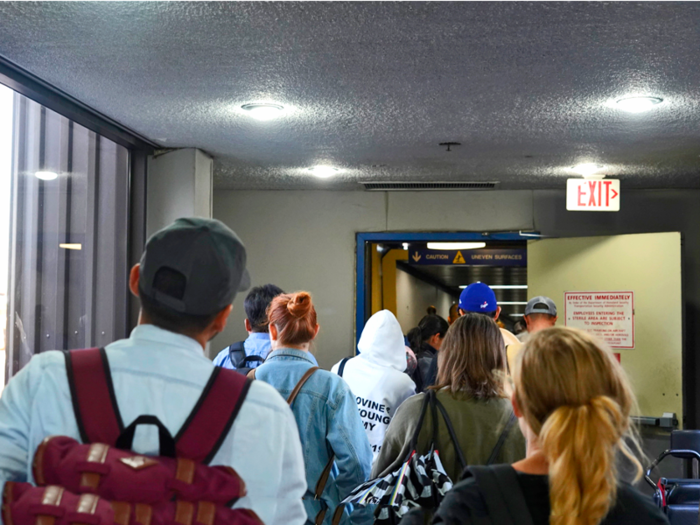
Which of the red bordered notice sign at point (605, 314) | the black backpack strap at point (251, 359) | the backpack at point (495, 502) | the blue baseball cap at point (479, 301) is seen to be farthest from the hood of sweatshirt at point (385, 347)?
the red bordered notice sign at point (605, 314)

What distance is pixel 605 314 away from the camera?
6395 mm

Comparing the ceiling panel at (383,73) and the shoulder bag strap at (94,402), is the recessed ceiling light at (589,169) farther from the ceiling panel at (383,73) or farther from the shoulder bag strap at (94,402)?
the shoulder bag strap at (94,402)

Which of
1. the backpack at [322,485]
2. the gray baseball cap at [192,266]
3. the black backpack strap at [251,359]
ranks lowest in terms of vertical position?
the backpack at [322,485]

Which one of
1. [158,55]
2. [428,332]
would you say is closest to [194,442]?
[158,55]

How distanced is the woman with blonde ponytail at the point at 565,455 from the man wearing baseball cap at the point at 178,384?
1.19 feet

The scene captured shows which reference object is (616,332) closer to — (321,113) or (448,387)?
(321,113)

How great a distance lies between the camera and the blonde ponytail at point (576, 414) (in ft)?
4.56

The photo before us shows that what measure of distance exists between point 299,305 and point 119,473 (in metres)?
1.69

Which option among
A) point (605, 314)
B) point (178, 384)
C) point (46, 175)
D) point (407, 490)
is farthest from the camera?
point (605, 314)

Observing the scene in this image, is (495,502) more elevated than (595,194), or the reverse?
(595,194)

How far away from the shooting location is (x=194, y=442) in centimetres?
130

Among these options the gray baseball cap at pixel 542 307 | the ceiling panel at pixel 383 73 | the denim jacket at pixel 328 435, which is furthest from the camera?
the gray baseball cap at pixel 542 307

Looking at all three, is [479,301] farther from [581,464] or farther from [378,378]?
[581,464]

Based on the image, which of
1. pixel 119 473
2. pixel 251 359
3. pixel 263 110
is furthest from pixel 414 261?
pixel 119 473
